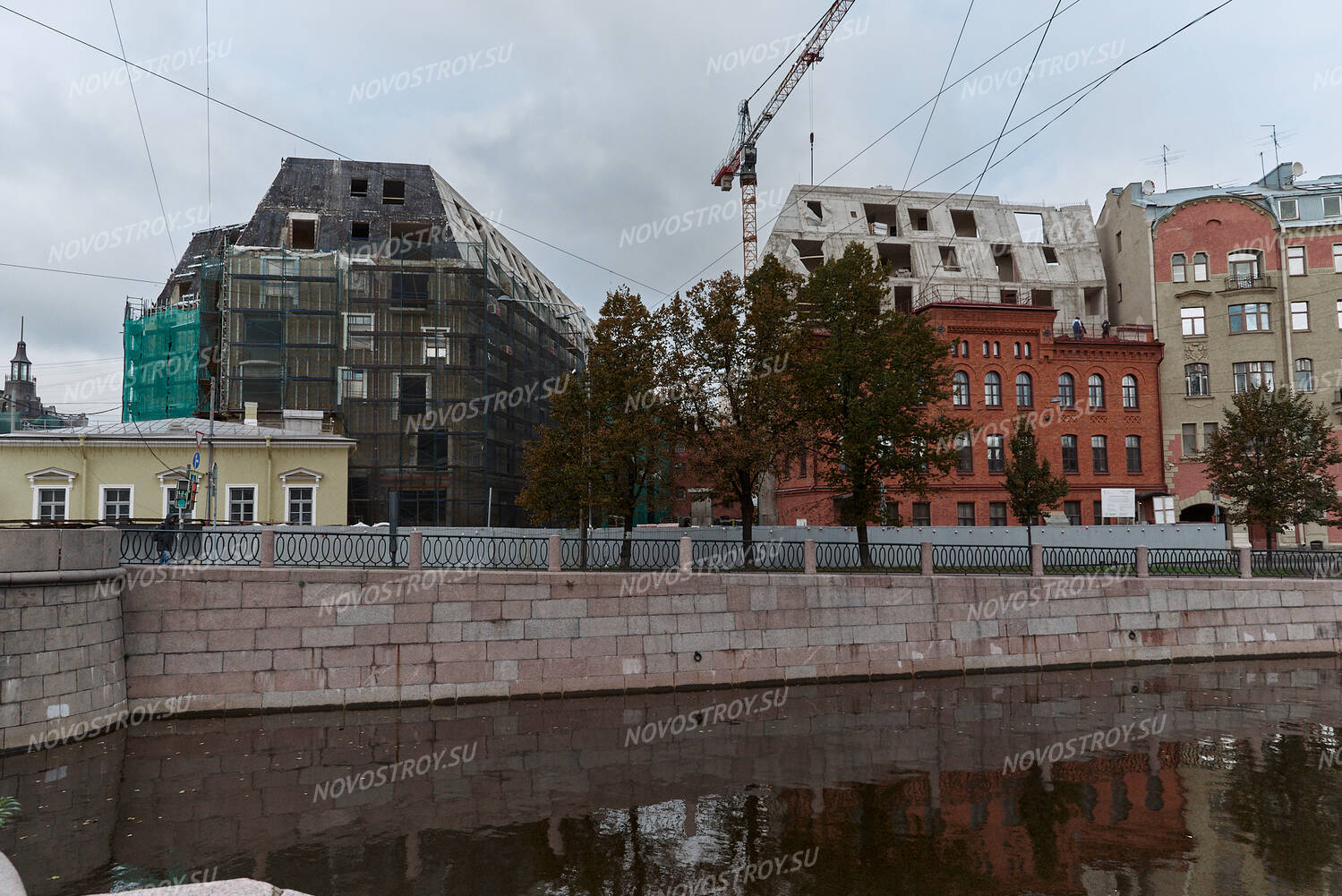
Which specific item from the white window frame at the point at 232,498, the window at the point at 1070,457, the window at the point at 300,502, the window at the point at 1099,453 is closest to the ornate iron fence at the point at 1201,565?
the window at the point at 1070,457

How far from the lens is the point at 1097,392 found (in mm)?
38406

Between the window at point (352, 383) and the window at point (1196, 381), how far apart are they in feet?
124

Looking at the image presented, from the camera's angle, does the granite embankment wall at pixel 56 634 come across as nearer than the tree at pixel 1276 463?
Yes

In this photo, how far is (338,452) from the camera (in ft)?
92.3

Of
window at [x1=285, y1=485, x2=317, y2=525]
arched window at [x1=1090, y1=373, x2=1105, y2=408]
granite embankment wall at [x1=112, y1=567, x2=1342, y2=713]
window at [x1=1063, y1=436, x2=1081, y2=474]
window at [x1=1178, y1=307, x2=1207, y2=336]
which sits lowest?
granite embankment wall at [x1=112, y1=567, x2=1342, y2=713]

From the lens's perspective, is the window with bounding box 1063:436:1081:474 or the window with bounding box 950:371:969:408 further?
the window with bounding box 1063:436:1081:474

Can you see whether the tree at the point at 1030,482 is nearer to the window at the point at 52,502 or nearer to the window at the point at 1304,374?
the window at the point at 1304,374

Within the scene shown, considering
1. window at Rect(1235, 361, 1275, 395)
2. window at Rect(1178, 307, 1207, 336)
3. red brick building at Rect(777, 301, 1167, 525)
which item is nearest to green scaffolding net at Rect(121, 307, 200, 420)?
red brick building at Rect(777, 301, 1167, 525)

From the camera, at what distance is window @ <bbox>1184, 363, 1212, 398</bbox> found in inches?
1510

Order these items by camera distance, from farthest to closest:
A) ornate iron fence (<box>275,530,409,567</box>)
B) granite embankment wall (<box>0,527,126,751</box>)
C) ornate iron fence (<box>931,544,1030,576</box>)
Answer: ornate iron fence (<box>931,544,1030,576</box>)
ornate iron fence (<box>275,530,409,567</box>)
granite embankment wall (<box>0,527,126,751</box>)

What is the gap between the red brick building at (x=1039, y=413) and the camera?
36562 millimetres

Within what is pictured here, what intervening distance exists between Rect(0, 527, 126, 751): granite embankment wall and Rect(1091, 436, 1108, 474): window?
38.1m

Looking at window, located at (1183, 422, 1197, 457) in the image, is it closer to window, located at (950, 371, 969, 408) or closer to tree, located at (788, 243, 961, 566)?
window, located at (950, 371, 969, 408)

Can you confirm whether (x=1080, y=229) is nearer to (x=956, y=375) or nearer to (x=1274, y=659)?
(x=956, y=375)
